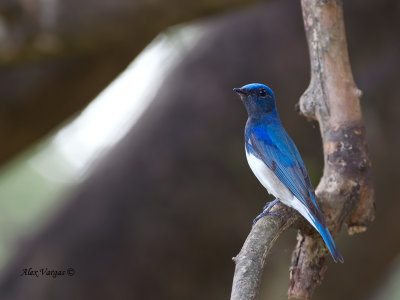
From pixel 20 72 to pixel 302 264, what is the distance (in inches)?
114

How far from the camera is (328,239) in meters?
2.55

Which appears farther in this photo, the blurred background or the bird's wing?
the blurred background

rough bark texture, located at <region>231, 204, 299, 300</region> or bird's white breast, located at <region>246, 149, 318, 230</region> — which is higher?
bird's white breast, located at <region>246, 149, 318, 230</region>

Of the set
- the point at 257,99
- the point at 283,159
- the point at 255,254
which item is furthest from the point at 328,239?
the point at 257,99

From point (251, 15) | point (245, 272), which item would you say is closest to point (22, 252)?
point (251, 15)

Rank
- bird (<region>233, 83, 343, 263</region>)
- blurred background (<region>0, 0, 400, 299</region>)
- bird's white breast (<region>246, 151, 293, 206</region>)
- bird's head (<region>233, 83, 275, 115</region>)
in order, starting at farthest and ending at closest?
1. blurred background (<region>0, 0, 400, 299</region>)
2. bird's head (<region>233, 83, 275, 115</region>)
3. bird's white breast (<region>246, 151, 293, 206</region>)
4. bird (<region>233, 83, 343, 263</region>)

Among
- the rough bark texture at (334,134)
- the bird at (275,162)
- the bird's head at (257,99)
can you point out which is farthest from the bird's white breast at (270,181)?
the bird's head at (257,99)

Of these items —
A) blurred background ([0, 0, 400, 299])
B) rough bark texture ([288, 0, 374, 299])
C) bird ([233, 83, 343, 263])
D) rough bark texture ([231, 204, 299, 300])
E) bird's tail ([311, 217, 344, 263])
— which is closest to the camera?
rough bark texture ([231, 204, 299, 300])

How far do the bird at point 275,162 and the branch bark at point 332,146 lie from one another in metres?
0.09

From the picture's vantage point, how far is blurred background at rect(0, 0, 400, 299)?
499 centimetres

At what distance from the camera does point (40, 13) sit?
13.8 ft

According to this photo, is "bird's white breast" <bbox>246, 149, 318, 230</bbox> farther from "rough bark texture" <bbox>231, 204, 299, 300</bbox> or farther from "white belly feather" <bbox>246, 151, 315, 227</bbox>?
"rough bark texture" <bbox>231, 204, 299, 300</bbox>

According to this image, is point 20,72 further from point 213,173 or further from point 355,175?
point 355,175

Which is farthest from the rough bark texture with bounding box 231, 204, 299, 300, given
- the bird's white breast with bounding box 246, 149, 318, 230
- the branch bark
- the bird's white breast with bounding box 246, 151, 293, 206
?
the bird's white breast with bounding box 246, 151, 293, 206
